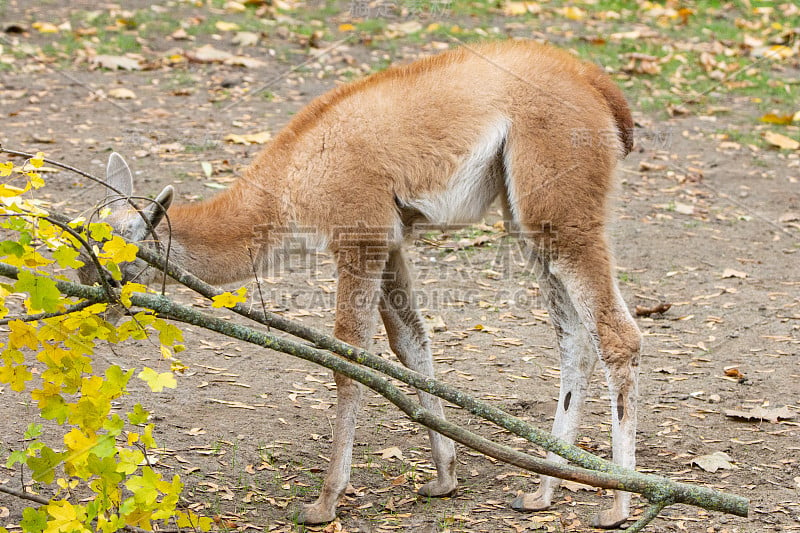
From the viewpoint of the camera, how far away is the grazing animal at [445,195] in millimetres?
4555

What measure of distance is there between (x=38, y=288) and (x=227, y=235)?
2.26m

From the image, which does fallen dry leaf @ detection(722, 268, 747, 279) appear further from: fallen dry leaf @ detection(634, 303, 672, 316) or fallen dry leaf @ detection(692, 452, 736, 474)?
fallen dry leaf @ detection(692, 452, 736, 474)

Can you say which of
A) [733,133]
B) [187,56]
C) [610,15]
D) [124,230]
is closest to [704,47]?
[610,15]

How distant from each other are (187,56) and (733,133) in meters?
6.99

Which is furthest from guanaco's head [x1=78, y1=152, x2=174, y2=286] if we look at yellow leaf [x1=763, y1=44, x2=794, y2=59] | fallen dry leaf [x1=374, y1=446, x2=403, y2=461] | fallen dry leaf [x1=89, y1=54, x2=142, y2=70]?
yellow leaf [x1=763, y1=44, x2=794, y2=59]

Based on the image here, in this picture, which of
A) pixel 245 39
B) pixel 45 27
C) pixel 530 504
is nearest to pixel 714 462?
pixel 530 504

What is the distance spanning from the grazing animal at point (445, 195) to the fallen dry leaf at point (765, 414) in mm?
1248

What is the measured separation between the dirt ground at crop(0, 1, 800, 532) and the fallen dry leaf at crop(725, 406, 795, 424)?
5 centimetres

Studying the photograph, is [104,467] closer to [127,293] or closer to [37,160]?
[127,293]

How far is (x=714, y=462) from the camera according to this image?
16.3 ft

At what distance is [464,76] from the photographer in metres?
4.91

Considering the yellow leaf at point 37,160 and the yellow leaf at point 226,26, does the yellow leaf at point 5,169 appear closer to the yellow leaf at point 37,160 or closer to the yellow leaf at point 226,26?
the yellow leaf at point 37,160

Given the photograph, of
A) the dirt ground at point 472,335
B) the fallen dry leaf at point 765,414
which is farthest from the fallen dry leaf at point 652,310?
the fallen dry leaf at point 765,414

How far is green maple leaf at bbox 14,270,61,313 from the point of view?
109 inches
